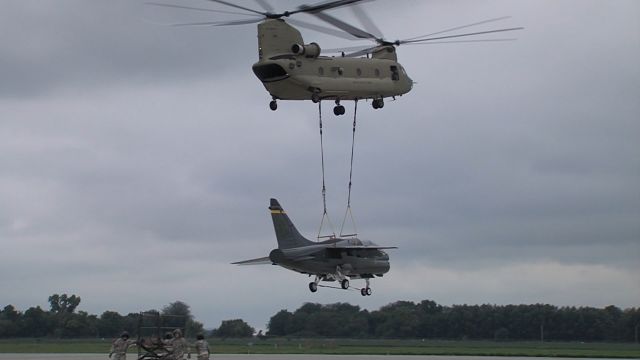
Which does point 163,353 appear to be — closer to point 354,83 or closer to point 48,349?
point 354,83

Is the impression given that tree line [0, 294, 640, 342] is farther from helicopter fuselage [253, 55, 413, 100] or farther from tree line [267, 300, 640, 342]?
helicopter fuselage [253, 55, 413, 100]

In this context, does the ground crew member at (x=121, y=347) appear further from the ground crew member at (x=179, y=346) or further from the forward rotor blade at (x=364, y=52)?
the forward rotor blade at (x=364, y=52)

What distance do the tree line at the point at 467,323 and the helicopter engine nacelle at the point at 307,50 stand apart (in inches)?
Result: 2648

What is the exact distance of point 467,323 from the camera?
118938 millimetres

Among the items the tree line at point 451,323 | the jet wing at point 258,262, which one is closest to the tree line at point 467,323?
the tree line at point 451,323

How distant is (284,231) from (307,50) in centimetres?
1374

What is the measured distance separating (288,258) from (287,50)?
12462mm

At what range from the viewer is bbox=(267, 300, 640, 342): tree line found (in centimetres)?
11438

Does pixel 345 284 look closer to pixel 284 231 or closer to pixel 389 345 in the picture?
pixel 284 231

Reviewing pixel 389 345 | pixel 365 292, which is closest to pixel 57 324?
pixel 389 345

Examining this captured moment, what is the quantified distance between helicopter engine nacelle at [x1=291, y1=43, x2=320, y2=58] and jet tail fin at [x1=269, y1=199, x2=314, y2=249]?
1329 centimetres

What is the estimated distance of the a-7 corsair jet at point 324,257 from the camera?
56531mm

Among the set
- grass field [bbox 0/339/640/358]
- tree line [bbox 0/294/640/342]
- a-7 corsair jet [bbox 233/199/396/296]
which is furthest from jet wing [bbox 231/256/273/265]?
tree line [bbox 0/294/640/342]

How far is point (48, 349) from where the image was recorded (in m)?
82.0
